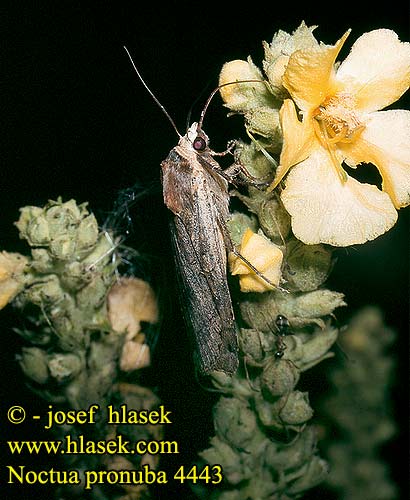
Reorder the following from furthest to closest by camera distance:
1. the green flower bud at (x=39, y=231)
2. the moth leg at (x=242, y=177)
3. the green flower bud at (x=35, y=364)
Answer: the green flower bud at (x=35, y=364) → the green flower bud at (x=39, y=231) → the moth leg at (x=242, y=177)

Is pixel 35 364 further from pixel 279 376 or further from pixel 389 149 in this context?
pixel 389 149

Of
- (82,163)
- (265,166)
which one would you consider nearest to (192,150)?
(265,166)

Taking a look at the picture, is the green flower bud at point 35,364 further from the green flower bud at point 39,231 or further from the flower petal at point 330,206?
the flower petal at point 330,206

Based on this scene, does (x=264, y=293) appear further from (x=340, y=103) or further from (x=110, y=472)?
(x=110, y=472)

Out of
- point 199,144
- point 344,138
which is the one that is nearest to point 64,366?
point 199,144

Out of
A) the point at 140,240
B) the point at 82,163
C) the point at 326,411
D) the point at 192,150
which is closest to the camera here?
the point at 192,150

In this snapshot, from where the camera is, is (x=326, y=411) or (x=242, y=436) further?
(x=326, y=411)

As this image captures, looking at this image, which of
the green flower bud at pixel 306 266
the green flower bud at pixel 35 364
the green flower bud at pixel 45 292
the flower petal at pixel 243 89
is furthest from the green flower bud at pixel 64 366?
the flower petal at pixel 243 89

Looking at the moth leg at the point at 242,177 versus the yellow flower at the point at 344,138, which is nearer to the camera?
the yellow flower at the point at 344,138
